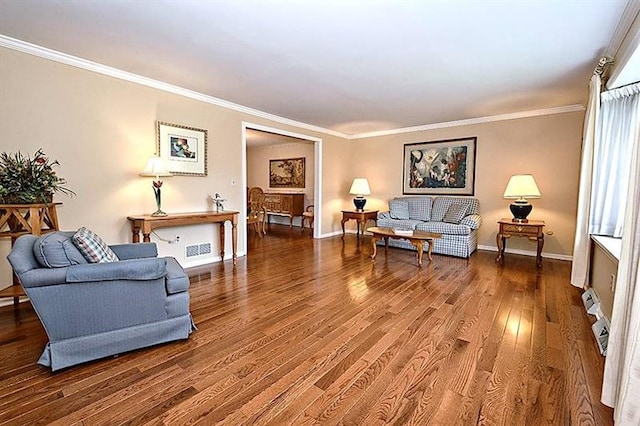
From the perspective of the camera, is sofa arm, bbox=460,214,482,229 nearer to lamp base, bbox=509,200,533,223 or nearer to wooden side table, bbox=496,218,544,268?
wooden side table, bbox=496,218,544,268

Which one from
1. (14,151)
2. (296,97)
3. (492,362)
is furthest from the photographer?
(296,97)

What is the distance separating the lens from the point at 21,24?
253 cm

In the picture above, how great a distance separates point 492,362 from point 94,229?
13.0ft

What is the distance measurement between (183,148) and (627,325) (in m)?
4.53

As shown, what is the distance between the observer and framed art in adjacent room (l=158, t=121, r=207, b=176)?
13.2ft

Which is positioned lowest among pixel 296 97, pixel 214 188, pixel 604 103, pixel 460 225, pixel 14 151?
pixel 460 225

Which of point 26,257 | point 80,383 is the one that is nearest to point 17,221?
point 26,257

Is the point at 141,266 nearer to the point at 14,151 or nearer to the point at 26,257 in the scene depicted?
the point at 26,257

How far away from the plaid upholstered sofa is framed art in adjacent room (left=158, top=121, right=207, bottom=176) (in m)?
3.41

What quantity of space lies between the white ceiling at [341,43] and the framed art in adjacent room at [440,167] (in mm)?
1546

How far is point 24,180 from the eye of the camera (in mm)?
2672

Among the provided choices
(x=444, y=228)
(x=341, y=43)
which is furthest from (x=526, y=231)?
(x=341, y=43)

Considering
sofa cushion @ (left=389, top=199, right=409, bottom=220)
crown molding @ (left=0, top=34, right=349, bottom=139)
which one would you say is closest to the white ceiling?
crown molding @ (left=0, top=34, right=349, bottom=139)

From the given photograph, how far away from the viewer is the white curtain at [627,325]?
1356mm
